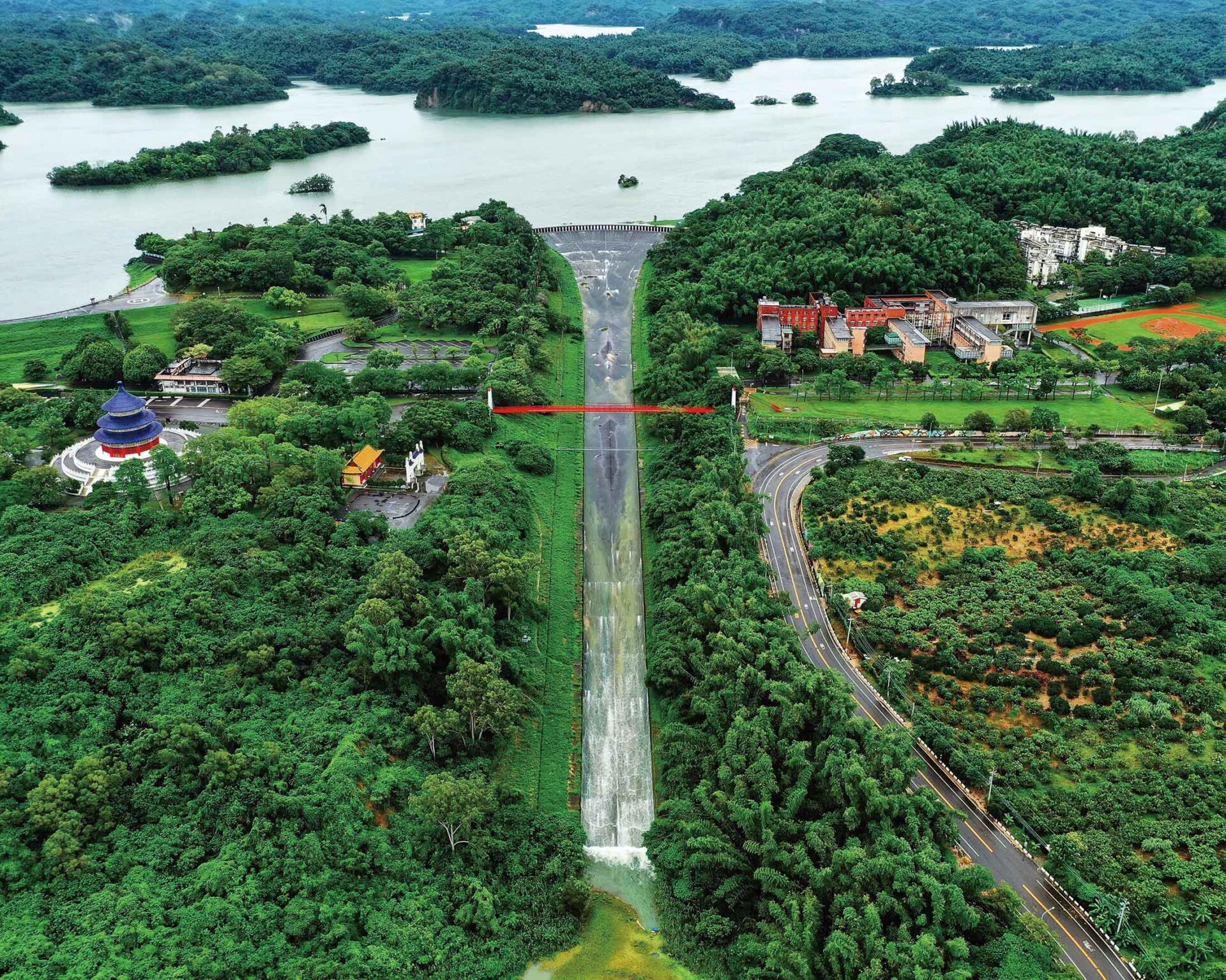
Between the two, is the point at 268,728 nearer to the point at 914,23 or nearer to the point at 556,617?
the point at 556,617

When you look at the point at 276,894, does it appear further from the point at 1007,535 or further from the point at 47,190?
the point at 47,190

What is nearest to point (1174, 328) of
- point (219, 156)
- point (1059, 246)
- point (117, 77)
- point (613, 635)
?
point (1059, 246)

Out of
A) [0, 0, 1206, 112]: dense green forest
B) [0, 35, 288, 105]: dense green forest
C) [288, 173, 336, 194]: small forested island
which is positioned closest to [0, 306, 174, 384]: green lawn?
[288, 173, 336, 194]: small forested island

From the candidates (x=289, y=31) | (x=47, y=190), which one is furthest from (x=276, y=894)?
(x=289, y=31)

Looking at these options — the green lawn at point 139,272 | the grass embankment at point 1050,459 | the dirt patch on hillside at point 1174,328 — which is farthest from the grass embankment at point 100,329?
the dirt patch on hillside at point 1174,328

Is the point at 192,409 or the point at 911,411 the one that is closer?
the point at 192,409
